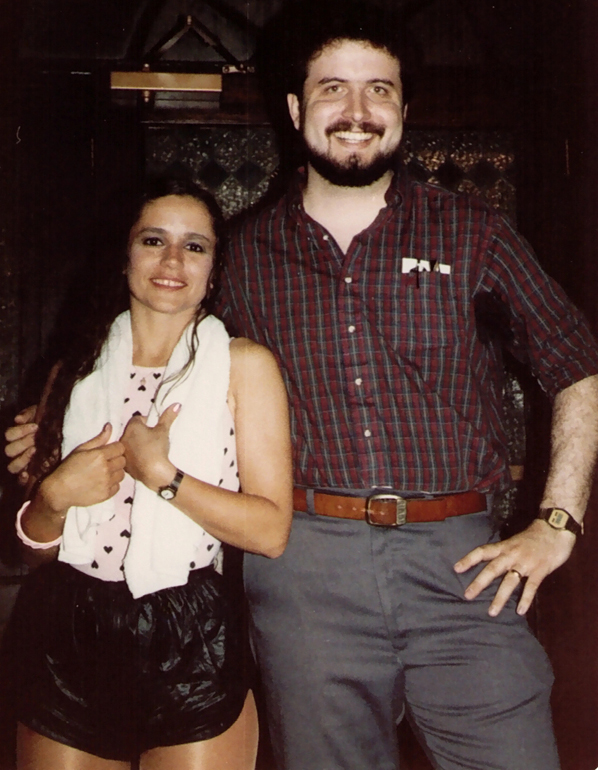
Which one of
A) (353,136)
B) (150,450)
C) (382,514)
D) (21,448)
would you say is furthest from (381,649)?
(353,136)

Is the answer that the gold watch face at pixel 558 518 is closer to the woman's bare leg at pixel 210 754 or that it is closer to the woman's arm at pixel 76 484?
the woman's bare leg at pixel 210 754

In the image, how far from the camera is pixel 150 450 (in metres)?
1.48

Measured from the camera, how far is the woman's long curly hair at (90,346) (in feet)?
5.62

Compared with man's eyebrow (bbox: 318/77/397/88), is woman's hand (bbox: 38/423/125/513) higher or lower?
lower

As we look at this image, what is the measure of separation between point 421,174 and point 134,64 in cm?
118

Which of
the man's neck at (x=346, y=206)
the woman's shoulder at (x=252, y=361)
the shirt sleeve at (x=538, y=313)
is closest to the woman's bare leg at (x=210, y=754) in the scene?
the woman's shoulder at (x=252, y=361)

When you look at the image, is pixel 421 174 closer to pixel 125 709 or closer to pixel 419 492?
pixel 419 492

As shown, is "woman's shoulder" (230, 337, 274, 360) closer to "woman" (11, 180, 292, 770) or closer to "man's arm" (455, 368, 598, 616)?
"woman" (11, 180, 292, 770)

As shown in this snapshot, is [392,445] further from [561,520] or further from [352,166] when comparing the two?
[352,166]

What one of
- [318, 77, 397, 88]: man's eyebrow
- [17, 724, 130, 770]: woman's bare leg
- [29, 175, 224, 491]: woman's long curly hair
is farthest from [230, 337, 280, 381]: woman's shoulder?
[17, 724, 130, 770]: woman's bare leg

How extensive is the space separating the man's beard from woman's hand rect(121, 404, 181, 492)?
740 millimetres

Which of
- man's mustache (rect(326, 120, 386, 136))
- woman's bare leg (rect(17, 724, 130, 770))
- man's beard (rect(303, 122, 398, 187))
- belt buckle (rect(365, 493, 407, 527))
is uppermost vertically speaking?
man's mustache (rect(326, 120, 386, 136))

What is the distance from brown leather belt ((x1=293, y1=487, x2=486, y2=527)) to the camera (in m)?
1.64

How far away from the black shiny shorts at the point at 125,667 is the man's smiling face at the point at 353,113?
111 cm
